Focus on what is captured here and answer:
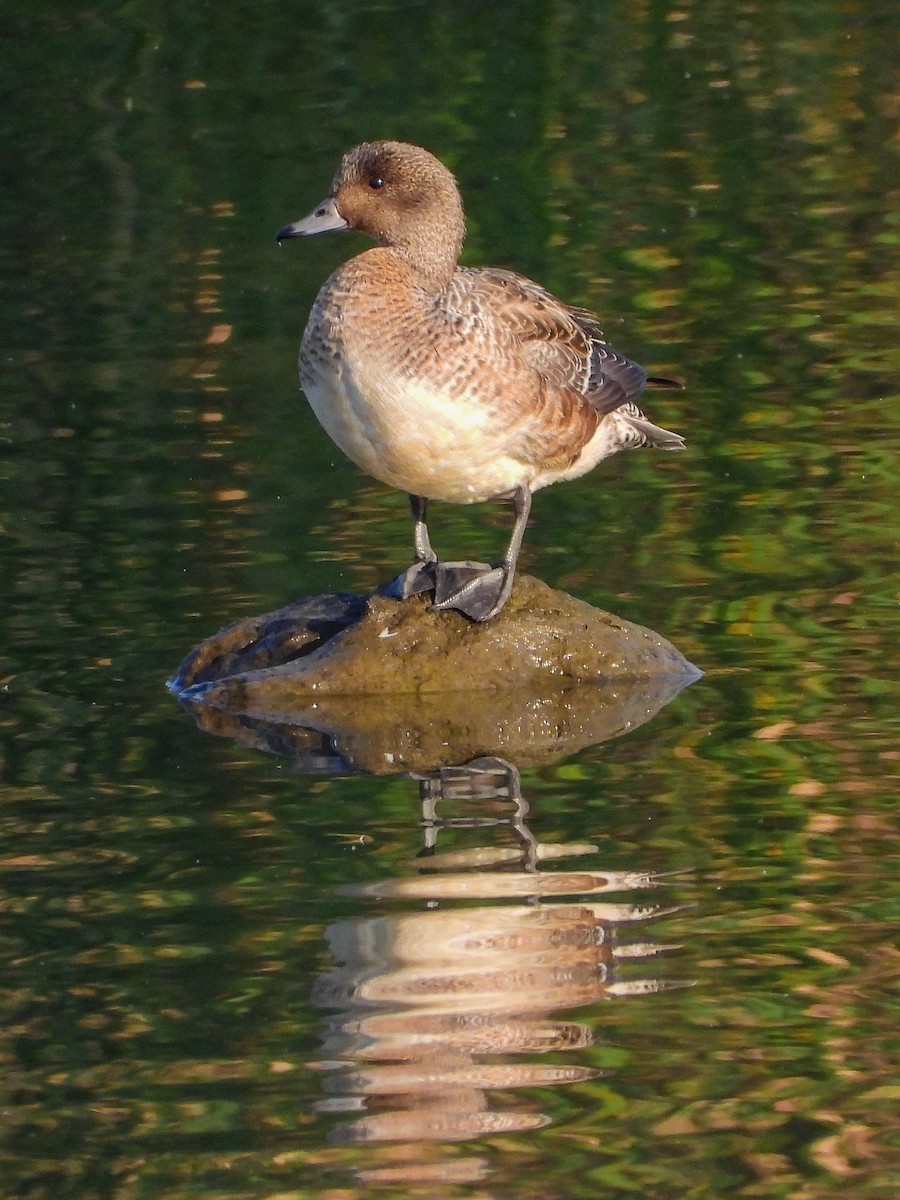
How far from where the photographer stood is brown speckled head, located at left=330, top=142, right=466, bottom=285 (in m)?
6.81

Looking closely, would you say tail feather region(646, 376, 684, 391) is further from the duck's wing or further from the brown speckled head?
the brown speckled head

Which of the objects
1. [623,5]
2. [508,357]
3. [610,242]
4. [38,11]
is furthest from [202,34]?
[508,357]

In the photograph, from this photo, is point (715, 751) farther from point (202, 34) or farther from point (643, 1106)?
point (202, 34)

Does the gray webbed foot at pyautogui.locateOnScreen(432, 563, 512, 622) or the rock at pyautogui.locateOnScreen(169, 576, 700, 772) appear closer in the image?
the rock at pyautogui.locateOnScreen(169, 576, 700, 772)

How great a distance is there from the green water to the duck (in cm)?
70

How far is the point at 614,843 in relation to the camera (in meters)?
5.53

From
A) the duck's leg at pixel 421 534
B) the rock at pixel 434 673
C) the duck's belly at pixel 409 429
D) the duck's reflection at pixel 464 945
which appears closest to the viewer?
the duck's reflection at pixel 464 945

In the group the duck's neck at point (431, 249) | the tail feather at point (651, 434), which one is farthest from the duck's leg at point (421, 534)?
the tail feather at point (651, 434)

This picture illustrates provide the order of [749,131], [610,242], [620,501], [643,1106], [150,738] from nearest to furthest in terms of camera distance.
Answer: [643,1106] < [150,738] < [620,501] < [610,242] < [749,131]

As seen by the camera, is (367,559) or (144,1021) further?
(367,559)

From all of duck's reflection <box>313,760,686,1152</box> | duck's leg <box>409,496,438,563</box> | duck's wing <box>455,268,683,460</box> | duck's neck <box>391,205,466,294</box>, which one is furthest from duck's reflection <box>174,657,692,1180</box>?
duck's neck <box>391,205,466,294</box>

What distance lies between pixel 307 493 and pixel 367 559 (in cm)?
88

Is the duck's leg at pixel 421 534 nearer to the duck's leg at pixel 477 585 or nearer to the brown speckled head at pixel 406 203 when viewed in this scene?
the duck's leg at pixel 477 585

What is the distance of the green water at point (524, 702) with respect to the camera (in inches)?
168
